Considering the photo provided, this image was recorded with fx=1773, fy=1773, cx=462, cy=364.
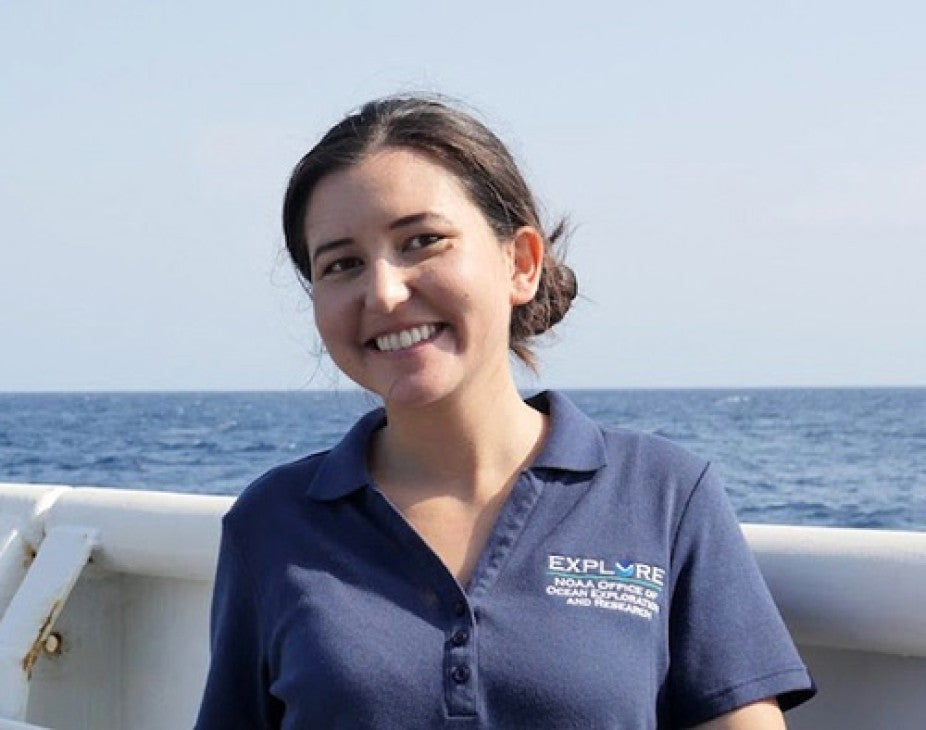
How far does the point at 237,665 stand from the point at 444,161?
61 centimetres

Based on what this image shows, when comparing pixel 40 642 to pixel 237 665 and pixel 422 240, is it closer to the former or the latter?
pixel 237 665

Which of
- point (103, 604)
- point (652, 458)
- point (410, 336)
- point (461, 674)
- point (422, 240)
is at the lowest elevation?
point (461, 674)

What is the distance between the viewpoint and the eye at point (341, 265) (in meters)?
1.90

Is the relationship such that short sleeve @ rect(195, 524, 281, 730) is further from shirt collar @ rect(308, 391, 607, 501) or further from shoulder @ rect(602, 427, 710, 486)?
shoulder @ rect(602, 427, 710, 486)

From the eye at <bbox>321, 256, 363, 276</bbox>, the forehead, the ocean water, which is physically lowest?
the eye at <bbox>321, 256, 363, 276</bbox>

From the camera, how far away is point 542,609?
1789mm

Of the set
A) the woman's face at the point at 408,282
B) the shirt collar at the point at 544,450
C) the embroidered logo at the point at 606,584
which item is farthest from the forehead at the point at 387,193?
the embroidered logo at the point at 606,584

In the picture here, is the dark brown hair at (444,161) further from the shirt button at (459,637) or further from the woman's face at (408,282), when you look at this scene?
the shirt button at (459,637)

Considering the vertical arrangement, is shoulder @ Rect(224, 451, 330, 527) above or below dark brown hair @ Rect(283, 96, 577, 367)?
below

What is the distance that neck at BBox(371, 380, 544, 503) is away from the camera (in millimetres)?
1931

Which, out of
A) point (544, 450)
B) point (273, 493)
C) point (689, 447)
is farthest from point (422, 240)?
point (689, 447)

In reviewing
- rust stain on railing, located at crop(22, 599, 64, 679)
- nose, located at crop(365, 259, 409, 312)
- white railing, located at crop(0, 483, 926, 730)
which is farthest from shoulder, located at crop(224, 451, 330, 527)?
rust stain on railing, located at crop(22, 599, 64, 679)

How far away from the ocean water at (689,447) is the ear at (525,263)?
356mm

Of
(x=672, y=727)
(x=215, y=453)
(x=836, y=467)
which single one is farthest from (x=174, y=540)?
(x=215, y=453)
